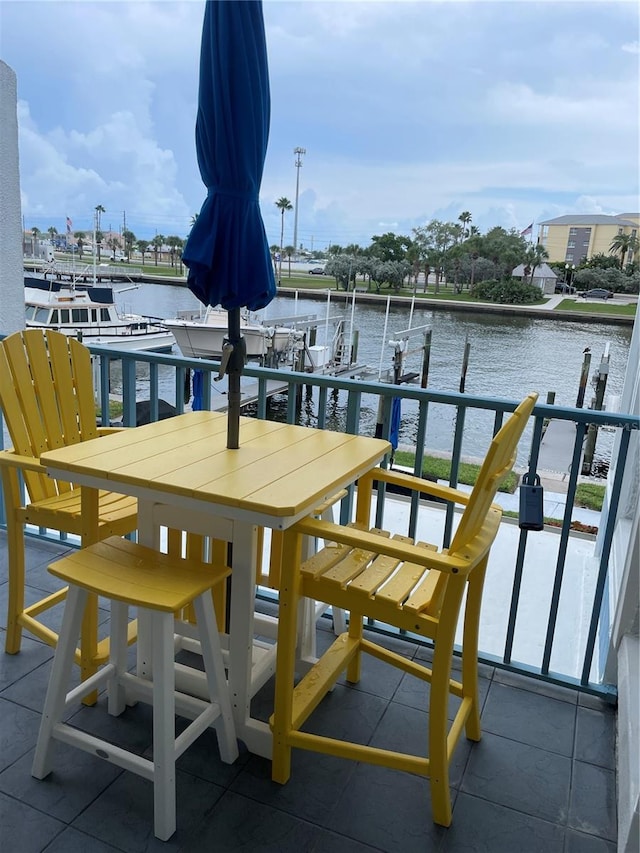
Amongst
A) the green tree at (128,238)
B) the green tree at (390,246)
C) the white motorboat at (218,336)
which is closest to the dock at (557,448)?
the white motorboat at (218,336)

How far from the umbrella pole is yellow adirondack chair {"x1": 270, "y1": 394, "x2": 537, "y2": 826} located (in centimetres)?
45

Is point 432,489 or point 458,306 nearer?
point 432,489

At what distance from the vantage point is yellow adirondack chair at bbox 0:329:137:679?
2.21m

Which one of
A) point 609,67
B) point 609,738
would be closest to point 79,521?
point 609,738

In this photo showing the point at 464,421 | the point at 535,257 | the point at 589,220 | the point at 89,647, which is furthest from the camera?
the point at 589,220

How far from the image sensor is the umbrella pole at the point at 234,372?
1.92m

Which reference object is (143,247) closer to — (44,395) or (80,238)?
(80,238)

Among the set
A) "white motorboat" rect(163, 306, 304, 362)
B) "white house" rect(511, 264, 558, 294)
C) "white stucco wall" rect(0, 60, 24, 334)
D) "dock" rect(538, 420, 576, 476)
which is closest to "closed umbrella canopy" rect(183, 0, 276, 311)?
"white stucco wall" rect(0, 60, 24, 334)

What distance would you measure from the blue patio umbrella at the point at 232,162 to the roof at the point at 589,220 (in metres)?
21.3

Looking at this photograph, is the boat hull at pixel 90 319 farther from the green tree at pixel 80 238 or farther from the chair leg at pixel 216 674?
the chair leg at pixel 216 674

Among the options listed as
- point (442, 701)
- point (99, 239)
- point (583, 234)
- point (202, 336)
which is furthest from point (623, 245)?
point (442, 701)

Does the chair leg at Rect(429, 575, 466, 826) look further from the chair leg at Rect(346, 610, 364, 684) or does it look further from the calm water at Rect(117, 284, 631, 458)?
the calm water at Rect(117, 284, 631, 458)

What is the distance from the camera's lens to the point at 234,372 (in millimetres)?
1954

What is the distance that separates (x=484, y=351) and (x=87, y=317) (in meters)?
17.8
